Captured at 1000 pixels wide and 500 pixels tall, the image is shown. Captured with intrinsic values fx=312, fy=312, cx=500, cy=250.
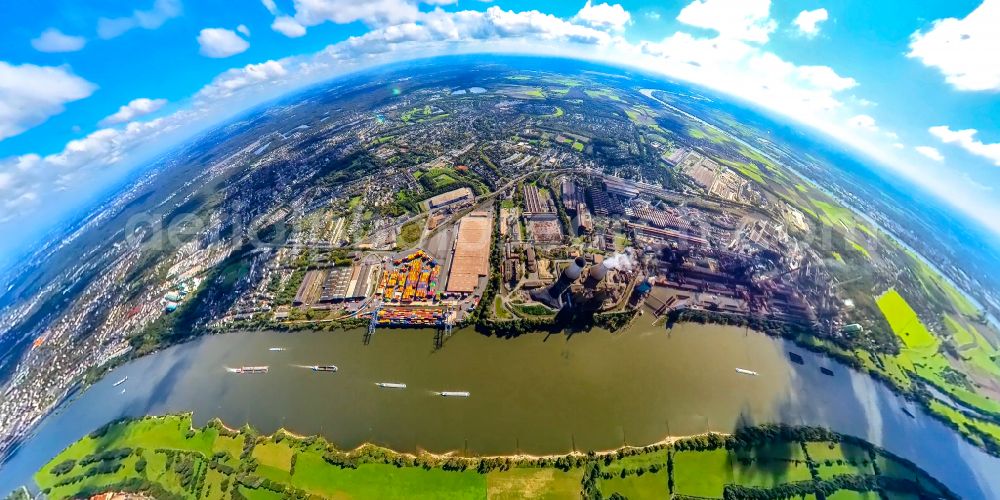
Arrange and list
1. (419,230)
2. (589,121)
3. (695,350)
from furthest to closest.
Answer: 1. (589,121)
2. (419,230)
3. (695,350)

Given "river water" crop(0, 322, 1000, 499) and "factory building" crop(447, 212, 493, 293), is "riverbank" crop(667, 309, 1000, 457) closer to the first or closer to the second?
"river water" crop(0, 322, 1000, 499)

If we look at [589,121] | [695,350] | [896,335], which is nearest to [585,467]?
[695,350]

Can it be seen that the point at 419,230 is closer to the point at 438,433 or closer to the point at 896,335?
the point at 438,433

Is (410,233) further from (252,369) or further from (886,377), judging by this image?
(886,377)

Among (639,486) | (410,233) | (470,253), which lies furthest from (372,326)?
(639,486)

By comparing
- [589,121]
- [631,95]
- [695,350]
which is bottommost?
[695,350]

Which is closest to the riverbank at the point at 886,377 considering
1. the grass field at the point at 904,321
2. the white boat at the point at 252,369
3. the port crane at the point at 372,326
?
the grass field at the point at 904,321
